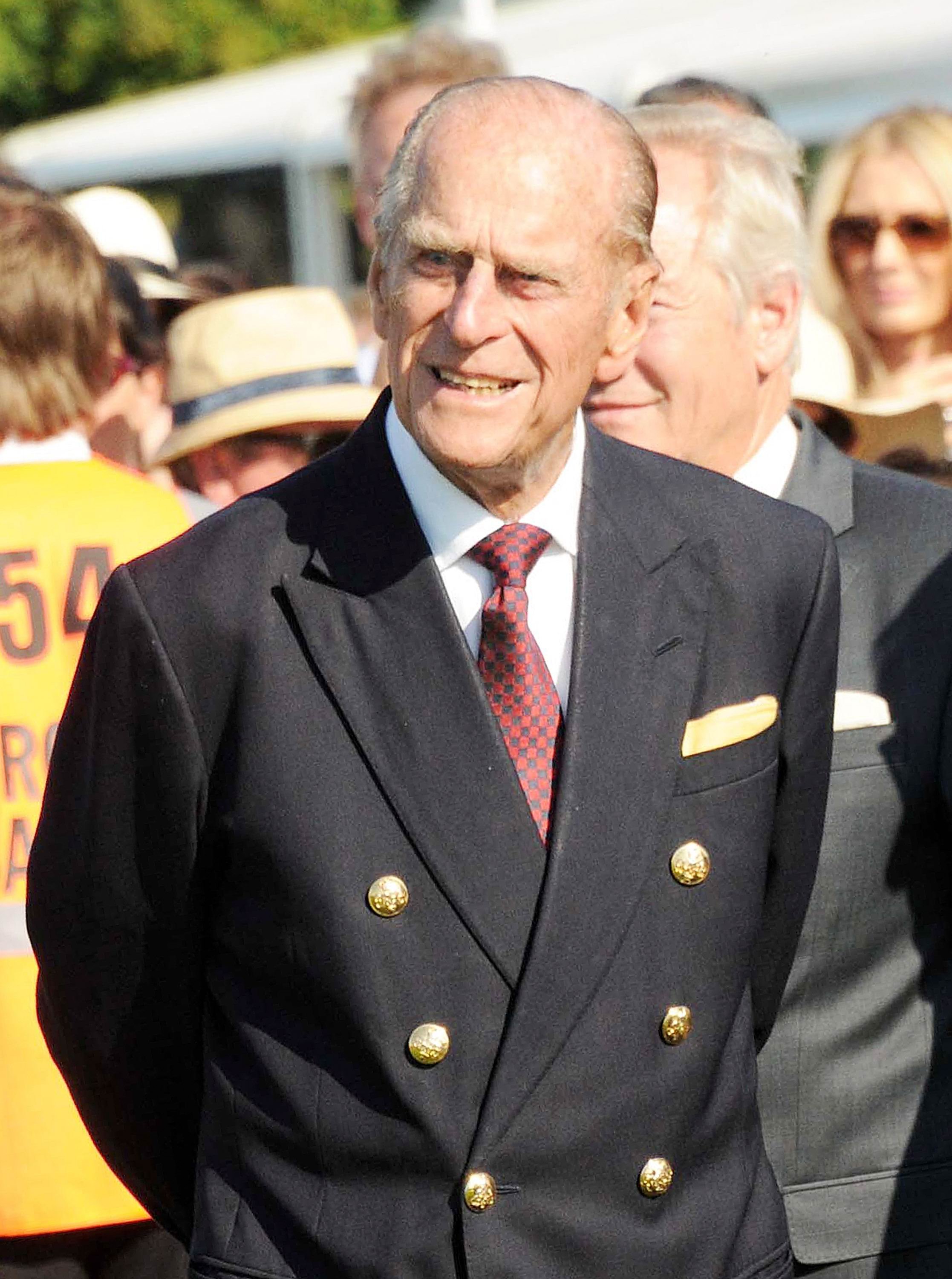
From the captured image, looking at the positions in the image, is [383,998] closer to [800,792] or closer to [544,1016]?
[544,1016]

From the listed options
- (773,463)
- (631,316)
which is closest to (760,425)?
(773,463)

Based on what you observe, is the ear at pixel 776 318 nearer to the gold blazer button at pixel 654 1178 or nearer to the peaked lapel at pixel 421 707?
the peaked lapel at pixel 421 707

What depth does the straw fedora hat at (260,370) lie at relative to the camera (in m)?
5.58

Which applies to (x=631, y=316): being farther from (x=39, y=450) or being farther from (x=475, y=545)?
(x=39, y=450)

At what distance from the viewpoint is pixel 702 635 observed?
294 centimetres

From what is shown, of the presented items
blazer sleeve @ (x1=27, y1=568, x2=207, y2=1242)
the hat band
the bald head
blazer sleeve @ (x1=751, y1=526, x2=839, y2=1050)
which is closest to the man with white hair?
blazer sleeve @ (x1=751, y1=526, x2=839, y2=1050)

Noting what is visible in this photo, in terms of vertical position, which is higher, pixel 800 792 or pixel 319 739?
pixel 319 739

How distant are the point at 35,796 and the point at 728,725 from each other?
1456 mm

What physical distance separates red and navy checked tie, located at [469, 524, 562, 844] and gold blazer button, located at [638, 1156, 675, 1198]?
0.41 m

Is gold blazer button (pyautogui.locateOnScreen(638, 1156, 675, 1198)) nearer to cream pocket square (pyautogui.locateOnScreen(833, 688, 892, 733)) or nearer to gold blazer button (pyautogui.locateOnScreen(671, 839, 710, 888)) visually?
gold blazer button (pyautogui.locateOnScreen(671, 839, 710, 888))

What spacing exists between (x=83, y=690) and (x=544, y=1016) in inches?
27.6

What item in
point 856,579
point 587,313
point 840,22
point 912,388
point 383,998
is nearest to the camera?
point 383,998

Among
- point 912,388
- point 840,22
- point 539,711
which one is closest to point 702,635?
point 539,711

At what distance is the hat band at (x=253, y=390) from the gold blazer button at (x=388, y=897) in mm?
3063
